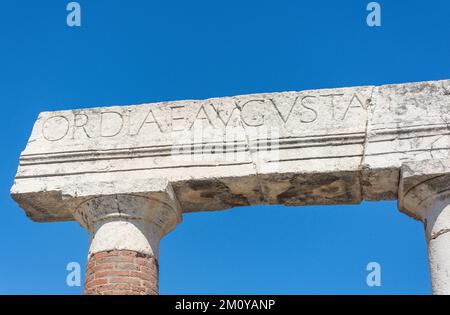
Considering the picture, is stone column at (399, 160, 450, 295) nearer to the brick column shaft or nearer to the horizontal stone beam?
the horizontal stone beam

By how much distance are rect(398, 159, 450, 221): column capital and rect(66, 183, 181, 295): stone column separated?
2681 millimetres

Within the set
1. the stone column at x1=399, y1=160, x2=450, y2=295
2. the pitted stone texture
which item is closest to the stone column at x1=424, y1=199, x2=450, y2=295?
the stone column at x1=399, y1=160, x2=450, y2=295

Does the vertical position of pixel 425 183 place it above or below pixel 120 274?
Result: above

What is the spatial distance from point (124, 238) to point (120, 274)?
0.48 m

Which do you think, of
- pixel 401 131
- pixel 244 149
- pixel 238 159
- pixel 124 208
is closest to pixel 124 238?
pixel 124 208

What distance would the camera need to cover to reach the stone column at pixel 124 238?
8.01 m

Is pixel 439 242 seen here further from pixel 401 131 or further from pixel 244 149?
pixel 244 149

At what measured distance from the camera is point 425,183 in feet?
26.4

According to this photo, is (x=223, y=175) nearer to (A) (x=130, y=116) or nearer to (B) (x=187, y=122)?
(B) (x=187, y=122)

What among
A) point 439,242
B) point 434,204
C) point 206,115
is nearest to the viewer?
point 439,242

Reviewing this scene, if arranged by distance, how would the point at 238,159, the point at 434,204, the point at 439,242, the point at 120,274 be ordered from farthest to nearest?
the point at 238,159 < the point at 434,204 < the point at 120,274 < the point at 439,242

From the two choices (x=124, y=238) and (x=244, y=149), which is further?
(x=244, y=149)
